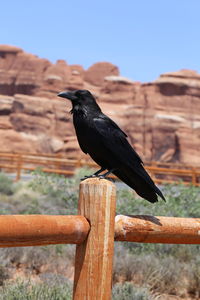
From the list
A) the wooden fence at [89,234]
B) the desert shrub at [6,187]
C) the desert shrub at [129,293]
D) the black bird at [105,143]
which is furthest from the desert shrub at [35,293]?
the desert shrub at [6,187]

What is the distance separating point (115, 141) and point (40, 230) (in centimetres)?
123

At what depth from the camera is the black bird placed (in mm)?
2906

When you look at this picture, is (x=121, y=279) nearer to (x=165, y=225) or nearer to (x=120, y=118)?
(x=165, y=225)

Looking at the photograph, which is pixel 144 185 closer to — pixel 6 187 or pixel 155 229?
pixel 155 229

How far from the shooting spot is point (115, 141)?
10.2 feet

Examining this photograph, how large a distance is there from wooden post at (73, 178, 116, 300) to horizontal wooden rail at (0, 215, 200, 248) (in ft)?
0.14

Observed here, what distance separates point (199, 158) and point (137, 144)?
5.71 meters

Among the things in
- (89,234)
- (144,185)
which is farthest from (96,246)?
(144,185)

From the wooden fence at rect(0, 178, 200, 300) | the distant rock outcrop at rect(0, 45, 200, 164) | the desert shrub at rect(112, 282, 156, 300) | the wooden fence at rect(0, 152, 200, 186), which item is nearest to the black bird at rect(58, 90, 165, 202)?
the wooden fence at rect(0, 178, 200, 300)

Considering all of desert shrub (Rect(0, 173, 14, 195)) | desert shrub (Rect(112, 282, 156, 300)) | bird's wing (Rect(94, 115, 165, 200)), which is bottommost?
desert shrub (Rect(112, 282, 156, 300))

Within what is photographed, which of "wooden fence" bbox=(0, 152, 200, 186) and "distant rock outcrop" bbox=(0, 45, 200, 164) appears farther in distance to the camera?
"distant rock outcrop" bbox=(0, 45, 200, 164)

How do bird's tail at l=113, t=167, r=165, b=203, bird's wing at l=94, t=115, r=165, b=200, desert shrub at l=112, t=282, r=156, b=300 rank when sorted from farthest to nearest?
desert shrub at l=112, t=282, r=156, b=300
bird's wing at l=94, t=115, r=165, b=200
bird's tail at l=113, t=167, r=165, b=203

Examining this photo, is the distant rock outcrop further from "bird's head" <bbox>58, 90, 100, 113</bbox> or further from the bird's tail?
the bird's tail

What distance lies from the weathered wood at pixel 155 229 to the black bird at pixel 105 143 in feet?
0.85
